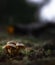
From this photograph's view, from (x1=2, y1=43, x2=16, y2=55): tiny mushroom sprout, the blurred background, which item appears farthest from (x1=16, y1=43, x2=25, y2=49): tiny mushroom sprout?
the blurred background

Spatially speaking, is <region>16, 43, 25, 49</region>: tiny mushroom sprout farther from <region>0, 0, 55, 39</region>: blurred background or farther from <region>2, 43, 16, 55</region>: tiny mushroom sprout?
<region>0, 0, 55, 39</region>: blurred background

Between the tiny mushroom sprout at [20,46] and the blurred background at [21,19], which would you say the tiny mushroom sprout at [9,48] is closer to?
the tiny mushroom sprout at [20,46]

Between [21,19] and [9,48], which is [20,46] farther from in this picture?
[21,19]

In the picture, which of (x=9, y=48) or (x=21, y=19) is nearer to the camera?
(x=9, y=48)

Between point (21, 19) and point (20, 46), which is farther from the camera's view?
point (21, 19)

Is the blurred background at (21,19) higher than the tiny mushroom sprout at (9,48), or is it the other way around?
the blurred background at (21,19)

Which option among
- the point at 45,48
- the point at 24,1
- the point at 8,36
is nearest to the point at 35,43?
the point at 45,48

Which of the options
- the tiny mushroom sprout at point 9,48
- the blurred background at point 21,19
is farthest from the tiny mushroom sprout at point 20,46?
the blurred background at point 21,19

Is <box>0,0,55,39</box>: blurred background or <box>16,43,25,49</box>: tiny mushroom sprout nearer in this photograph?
<box>16,43,25,49</box>: tiny mushroom sprout

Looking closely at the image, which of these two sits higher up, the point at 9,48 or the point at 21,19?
the point at 21,19

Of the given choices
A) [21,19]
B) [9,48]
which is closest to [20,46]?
[9,48]
